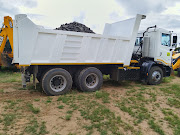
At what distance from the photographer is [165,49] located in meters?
8.19

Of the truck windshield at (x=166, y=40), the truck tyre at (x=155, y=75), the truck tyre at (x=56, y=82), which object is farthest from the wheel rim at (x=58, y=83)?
the truck windshield at (x=166, y=40)

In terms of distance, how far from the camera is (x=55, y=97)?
562cm

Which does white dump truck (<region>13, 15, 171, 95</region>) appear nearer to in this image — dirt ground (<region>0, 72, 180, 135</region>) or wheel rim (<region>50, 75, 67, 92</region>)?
wheel rim (<region>50, 75, 67, 92</region>)

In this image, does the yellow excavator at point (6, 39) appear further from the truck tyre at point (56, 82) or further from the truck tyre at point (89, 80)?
the truck tyre at point (89, 80)

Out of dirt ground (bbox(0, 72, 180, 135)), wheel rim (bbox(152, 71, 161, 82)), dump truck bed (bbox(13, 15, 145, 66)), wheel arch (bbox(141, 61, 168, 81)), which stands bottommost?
dirt ground (bbox(0, 72, 180, 135))

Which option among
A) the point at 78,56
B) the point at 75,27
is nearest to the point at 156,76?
the point at 78,56

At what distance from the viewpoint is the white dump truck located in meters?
5.15

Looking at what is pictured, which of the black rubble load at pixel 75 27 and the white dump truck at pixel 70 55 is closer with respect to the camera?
the white dump truck at pixel 70 55

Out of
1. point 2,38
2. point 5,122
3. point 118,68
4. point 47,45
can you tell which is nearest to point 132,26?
point 118,68

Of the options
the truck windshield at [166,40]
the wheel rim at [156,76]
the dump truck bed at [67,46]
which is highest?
the truck windshield at [166,40]

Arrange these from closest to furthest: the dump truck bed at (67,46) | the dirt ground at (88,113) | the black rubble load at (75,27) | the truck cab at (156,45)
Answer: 1. the dirt ground at (88,113)
2. the dump truck bed at (67,46)
3. the black rubble load at (75,27)
4. the truck cab at (156,45)

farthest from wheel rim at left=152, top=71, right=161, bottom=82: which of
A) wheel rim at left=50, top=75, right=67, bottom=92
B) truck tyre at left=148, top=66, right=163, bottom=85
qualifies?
wheel rim at left=50, top=75, right=67, bottom=92

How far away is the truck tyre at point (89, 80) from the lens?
623 centimetres

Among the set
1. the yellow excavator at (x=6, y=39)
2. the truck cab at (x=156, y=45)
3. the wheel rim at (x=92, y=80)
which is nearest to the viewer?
the wheel rim at (x=92, y=80)
